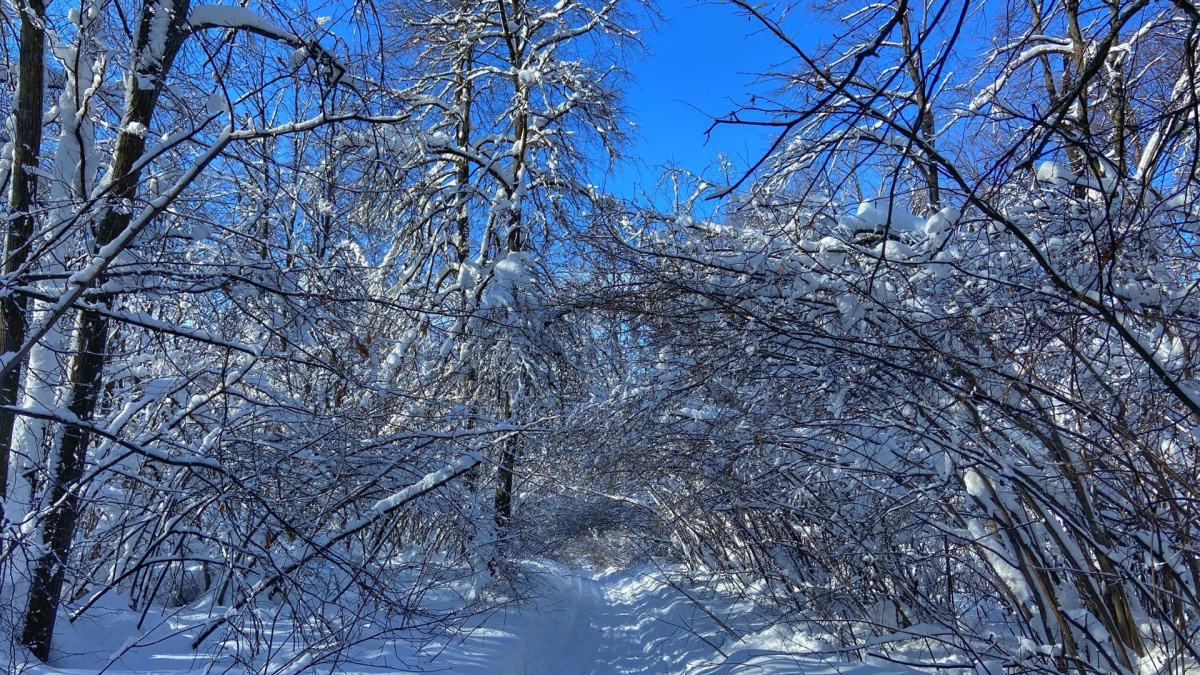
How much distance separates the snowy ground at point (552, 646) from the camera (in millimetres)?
Result: 3953

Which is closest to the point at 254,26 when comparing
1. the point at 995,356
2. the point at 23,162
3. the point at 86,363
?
the point at 23,162

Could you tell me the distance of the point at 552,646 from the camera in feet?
25.3

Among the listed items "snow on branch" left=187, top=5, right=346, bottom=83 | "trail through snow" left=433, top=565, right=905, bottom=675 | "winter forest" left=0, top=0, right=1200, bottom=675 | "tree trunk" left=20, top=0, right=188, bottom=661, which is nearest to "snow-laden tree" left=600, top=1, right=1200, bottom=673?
"winter forest" left=0, top=0, right=1200, bottom=675

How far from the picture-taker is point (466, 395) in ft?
33.9

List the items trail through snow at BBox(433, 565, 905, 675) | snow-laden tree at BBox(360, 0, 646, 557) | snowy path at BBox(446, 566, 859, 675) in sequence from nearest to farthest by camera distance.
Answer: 1. trail through snow at BBox(433, 565, 905, 675)
2. snowy path at BBox(446, 566, 859, 675)
3. snow-laden tree at BBox(360, 0, 646, 557)

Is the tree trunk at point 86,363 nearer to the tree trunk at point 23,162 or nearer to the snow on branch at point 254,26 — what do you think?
the snow on branch at point 254,26

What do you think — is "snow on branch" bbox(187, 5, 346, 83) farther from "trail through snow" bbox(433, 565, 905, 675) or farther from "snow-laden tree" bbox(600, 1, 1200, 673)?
"trail through snow" bbox(433, 565, 905, 675)

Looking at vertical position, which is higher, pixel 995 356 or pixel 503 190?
pixel 503 190

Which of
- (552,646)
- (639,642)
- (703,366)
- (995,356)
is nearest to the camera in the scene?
(995,356)

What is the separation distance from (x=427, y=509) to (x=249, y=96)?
3192 millimetres

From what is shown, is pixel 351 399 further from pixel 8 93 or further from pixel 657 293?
pixel 657 293

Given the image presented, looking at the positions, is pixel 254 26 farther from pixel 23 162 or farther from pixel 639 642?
pixel 639 642

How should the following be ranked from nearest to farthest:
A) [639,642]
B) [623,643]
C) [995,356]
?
1. [995,356]
2. [639,642]
3. [623,643]

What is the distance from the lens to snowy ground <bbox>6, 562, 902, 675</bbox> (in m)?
3.95
